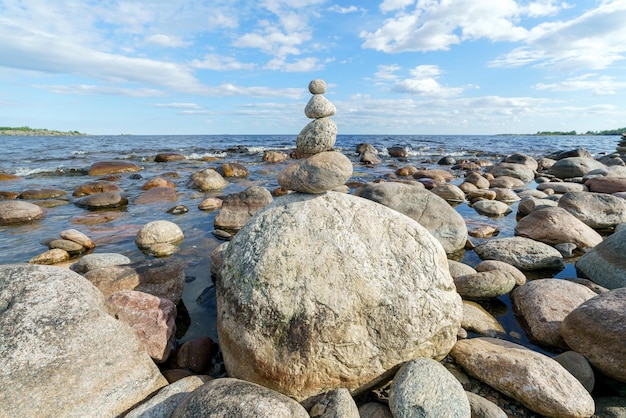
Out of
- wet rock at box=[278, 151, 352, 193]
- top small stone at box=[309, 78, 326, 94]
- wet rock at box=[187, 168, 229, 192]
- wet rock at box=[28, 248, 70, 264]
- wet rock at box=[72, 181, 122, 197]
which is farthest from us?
wet rock at box=[187, 168, 229, 192]

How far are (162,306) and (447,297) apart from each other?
3.65m

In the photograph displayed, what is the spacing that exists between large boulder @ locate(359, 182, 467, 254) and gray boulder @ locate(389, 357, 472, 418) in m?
4.99

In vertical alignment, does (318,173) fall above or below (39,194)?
above

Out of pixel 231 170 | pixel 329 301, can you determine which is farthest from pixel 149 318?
pixel 231 170

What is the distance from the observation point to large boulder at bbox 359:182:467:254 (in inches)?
309

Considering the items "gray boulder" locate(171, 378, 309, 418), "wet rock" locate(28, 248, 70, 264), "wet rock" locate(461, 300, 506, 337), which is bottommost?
"wet rock" locate(461, 300, 506, 337)

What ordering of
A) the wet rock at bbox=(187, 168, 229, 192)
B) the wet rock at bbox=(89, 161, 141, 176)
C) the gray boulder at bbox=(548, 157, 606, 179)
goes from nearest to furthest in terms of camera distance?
the wet rock at bbox=(187, 168, 229, 192) → the gray boulder at bbox=(548, 157, 606, 179) → the wet rock at bbox=(89, 161, 141, 176)

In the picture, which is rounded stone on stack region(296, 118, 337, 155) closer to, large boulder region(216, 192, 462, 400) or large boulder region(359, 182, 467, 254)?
large boulder region(216, 192, 462, 400)

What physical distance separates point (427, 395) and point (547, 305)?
2870 millimetres

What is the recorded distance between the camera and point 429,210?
8203 mm

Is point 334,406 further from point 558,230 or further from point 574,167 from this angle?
point 574,167

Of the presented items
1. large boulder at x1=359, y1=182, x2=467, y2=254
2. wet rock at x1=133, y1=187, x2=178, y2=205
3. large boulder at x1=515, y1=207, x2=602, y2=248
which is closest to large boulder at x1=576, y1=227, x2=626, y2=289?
large boulder at x1=515, y1=207, x2=602, y2=248

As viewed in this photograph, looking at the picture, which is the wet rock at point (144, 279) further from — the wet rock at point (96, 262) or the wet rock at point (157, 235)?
the wet rock at point (157, 235)

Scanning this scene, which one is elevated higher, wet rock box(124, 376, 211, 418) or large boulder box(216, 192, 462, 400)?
large boulder box(216, 192, 462, 400)
